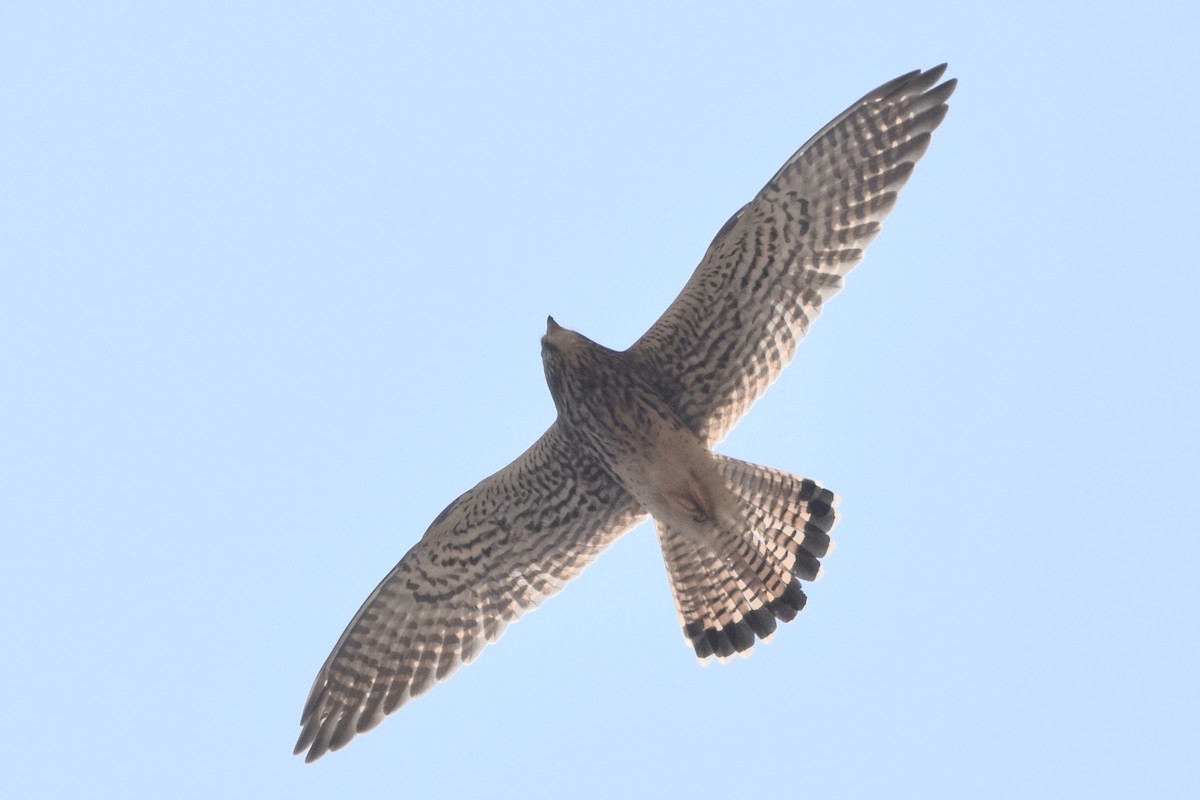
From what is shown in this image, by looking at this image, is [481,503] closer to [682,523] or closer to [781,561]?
[682,523]

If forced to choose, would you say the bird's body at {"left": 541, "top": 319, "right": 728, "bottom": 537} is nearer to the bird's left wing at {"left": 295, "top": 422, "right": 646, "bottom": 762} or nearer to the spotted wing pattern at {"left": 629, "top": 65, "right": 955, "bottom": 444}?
the spotted wing pattern at {"left": 629, "top": 65, "right": 955, "bottom": 444}

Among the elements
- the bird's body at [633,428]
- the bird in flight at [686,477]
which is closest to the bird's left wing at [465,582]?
the bird in flight at [686,477]

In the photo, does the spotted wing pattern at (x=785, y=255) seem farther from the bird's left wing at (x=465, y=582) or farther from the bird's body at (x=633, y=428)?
the bird's left wing at (x=465, y=582)

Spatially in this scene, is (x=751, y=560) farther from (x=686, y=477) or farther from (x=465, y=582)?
(x=465, y=582)

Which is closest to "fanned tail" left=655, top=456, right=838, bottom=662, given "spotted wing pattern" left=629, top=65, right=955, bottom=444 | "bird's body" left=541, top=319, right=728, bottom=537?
"bird's body" left=541, top=319, right=728, bottom=537

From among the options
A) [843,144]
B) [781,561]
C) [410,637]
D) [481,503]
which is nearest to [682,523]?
[781,561]
